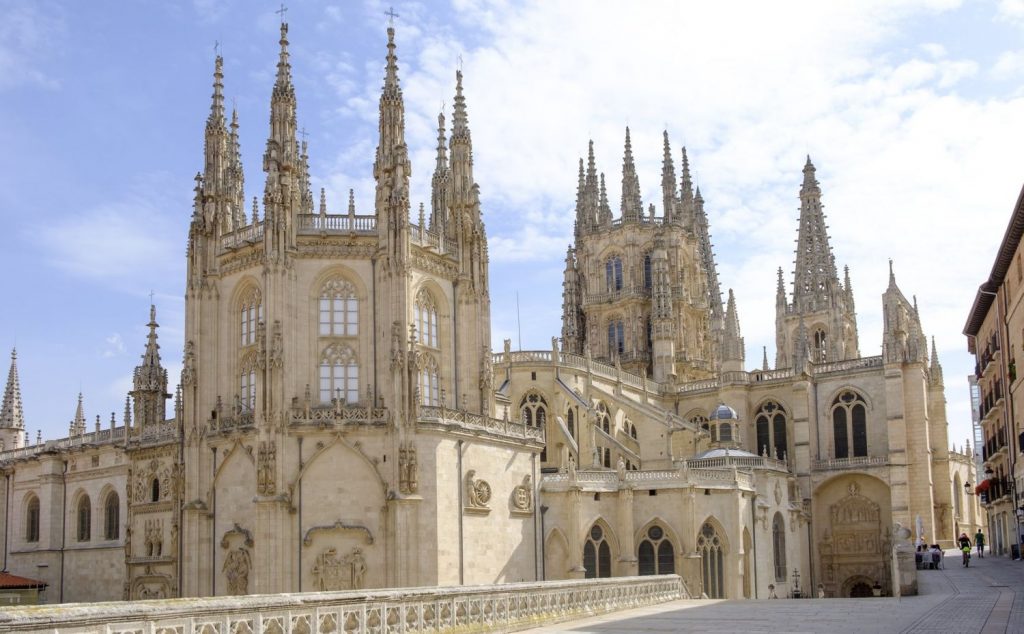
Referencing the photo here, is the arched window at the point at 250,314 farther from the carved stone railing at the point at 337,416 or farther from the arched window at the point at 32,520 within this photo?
the arched window at the point at 32,520

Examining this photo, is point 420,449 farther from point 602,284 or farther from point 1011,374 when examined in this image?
point 602,284

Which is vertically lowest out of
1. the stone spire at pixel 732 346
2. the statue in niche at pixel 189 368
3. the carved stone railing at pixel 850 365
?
the statue in niche at pixel 189 368

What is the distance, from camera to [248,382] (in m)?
43.8

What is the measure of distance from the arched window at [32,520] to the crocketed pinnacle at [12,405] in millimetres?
8748

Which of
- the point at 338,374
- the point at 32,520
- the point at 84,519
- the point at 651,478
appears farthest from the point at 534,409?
the point at 32,520

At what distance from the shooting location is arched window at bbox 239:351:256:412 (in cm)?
4338

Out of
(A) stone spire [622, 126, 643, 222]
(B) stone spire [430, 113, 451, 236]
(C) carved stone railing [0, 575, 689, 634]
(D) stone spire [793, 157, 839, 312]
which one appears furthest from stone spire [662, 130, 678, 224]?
(C) carved stone railing [0, 575, 689, 634]

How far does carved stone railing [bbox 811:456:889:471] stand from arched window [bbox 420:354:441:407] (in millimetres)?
31097

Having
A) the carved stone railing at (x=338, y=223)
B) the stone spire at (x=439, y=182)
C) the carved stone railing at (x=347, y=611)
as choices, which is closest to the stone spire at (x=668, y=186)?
the stone spire at (x=439, y=182)

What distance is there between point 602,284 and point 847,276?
22532 mm

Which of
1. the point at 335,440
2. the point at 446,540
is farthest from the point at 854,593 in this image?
the point at 335,440

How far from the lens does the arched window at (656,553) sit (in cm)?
4925

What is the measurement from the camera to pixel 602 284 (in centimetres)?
8125

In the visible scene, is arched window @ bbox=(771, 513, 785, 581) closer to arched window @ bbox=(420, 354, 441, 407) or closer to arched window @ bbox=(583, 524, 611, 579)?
arched window @ bbox=(583, 524, 611, 579)
